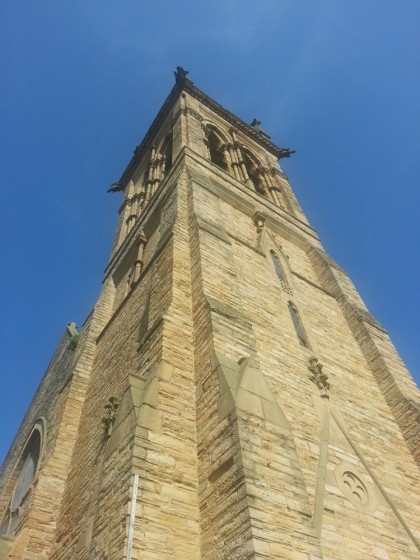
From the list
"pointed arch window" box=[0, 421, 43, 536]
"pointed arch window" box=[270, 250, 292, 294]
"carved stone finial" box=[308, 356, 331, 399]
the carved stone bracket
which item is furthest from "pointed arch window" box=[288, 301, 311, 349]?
"pointed arch window" box=[0, 421, 43, 536]

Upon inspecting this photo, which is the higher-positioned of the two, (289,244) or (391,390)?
(289,244)

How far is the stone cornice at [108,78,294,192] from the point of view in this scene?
2278 centimetres

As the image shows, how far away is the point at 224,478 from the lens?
4633mm

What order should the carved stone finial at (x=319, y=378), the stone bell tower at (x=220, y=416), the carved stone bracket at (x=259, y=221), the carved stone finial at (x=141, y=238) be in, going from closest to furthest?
the stone bell tower at (x=220, y=416)
the carved stone finial at (x=319, y=378)
the carved stone bracket at (x=259, y=221)
the carved stone finial at (x=141, y=238)

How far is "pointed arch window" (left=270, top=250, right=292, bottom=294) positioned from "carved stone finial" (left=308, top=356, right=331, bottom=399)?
2792 mm

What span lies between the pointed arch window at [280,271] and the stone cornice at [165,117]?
13539 mm

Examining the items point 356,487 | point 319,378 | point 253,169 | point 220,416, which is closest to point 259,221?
point 319,378

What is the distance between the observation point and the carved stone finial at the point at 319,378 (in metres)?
7.66

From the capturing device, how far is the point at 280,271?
37.5 ft

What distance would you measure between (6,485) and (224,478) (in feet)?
31.2

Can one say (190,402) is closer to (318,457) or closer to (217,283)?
(318,457)

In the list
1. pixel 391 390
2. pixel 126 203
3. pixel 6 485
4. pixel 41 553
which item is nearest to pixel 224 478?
pixel 41 553

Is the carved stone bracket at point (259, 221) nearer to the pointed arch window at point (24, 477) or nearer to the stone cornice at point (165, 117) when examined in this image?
the pointed arch window at point (24, 477)

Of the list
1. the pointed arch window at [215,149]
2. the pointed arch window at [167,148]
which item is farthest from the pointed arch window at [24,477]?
the pointed arch window at [167,148]
